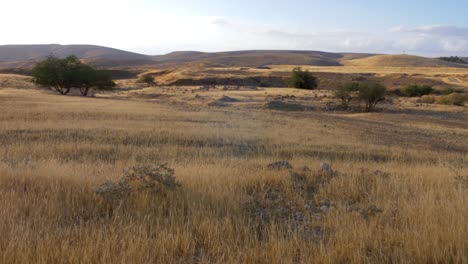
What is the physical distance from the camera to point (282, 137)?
17891 millimetres

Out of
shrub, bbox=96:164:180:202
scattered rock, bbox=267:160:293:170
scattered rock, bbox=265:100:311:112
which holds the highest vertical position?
shrub, bbox=96:164:180:202

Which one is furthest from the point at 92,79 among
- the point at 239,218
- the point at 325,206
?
the point at 239,218

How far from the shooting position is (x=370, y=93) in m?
43.0

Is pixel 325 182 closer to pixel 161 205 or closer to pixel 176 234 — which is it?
pixel 161 205

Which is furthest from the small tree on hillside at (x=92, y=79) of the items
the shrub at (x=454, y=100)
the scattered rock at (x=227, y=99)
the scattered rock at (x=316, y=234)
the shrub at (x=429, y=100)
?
the scattered rock at (x=316, y=234)

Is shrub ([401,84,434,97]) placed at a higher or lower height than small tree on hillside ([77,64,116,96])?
lower

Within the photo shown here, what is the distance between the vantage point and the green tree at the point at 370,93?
141 feet

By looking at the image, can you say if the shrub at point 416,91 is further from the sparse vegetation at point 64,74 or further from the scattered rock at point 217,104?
the sparse vegetation at point 64,74

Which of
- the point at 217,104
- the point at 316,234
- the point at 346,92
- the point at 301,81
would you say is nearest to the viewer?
the point at 316,234

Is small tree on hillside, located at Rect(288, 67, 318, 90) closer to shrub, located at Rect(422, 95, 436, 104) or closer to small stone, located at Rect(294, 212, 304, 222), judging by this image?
shrub, located at Rect(422, 95, 436, 104)

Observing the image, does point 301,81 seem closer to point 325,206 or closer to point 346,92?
point 346,92

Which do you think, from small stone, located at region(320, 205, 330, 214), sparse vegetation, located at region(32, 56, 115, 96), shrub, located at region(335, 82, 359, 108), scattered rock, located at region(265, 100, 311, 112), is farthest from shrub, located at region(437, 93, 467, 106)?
small stone, located at region(320, 205, 330, 214)

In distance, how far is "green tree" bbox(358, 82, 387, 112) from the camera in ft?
141

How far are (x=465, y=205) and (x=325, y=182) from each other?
7.85 ft
